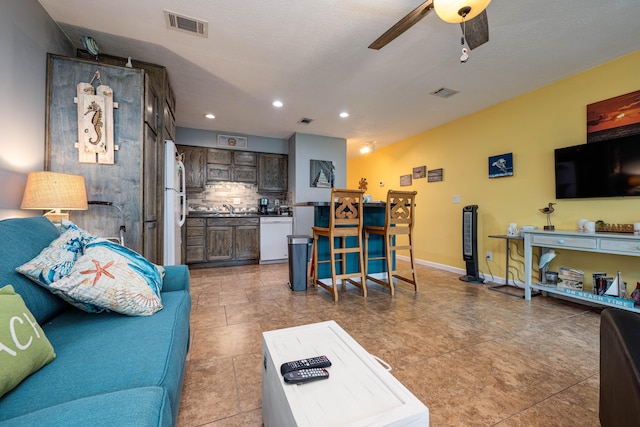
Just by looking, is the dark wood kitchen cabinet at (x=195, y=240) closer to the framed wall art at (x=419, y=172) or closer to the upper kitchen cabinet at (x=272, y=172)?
Answer: the upper kitchen cabinet at (x=272, y=172)

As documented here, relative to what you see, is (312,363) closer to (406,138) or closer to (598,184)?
(598,184)

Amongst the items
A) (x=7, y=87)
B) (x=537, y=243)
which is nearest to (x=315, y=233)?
(x=537, y=243)

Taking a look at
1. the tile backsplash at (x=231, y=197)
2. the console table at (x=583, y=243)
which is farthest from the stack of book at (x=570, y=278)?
the tile backsplash at (x=231, y=197)

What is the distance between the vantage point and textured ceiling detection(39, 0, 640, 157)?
2.05 m

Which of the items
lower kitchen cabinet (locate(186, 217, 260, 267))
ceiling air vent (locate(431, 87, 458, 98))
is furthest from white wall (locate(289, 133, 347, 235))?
ceiling air vent (locate(431, 87, 458, 98))

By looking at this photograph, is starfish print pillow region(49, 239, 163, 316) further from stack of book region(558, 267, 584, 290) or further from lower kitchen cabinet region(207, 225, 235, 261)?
stack of book region(558, 267, 584, 290)

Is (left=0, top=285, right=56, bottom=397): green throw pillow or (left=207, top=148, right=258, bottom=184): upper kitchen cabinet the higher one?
(left=207, top=148, right=258, bottom=184): upper kitchen cabinet

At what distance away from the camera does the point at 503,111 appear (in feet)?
12.1

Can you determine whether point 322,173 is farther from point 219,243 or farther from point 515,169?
point 515,169

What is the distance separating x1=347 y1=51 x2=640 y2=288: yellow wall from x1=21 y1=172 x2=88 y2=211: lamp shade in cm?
465

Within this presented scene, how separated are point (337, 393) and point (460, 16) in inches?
79.2

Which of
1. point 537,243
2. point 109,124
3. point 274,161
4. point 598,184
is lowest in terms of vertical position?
point 537,243

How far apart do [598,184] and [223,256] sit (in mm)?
5262

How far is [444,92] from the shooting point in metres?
3.42
